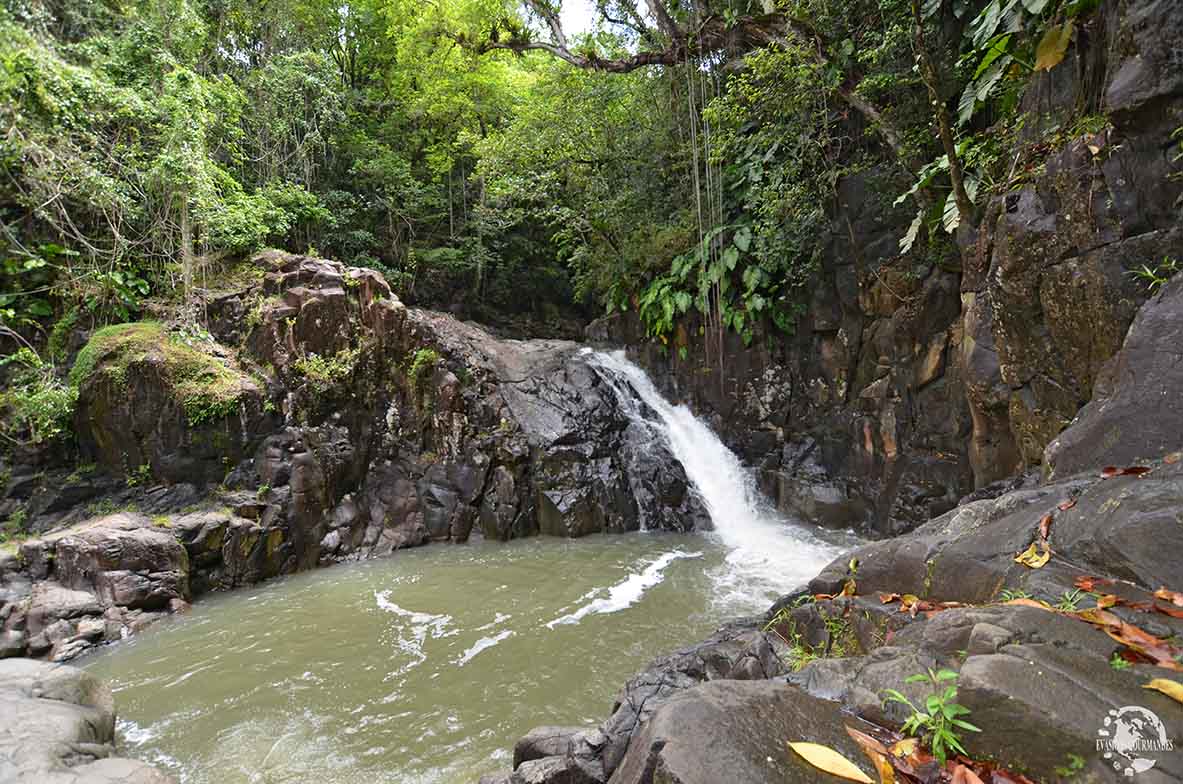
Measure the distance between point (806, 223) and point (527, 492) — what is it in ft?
22.6

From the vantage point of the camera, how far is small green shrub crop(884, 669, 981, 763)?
1.94 metres

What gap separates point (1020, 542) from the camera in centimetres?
321

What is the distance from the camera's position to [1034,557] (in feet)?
9.82

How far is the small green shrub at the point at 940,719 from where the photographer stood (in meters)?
1.94

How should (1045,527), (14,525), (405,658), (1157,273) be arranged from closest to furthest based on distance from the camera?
1. (1045,527)
2. (1157,273)
3. (405,658)
4. (14,525)

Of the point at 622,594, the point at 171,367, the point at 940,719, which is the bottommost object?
the point at 622,594

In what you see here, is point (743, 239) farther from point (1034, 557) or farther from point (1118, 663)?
point (1118, 663)

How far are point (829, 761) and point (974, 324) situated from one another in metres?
6.15

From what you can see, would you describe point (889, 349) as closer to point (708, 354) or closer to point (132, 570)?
point (708, 354)

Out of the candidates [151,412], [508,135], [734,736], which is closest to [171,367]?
[151,412]

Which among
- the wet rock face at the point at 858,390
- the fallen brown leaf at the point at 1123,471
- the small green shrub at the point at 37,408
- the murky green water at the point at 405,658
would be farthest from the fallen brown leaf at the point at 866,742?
the small green shrub at the point at 37,408

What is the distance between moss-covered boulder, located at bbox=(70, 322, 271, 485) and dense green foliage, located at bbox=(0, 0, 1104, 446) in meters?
1.21

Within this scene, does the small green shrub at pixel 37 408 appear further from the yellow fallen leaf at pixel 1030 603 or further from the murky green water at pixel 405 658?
the yellow fallen leaf at pixel 1030 603

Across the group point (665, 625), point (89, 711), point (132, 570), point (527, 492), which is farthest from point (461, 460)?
point (89, 711)
